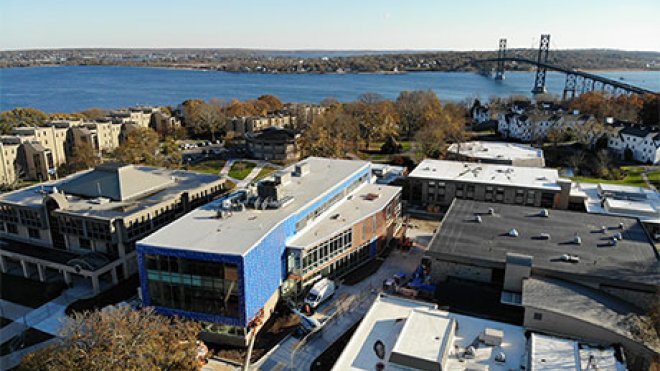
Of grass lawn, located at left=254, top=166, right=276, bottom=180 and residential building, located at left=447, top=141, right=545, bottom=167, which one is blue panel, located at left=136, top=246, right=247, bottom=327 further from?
residential building, located at left=447, top=141, right=545, bottom=167

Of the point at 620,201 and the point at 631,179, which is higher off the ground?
the point at 620,201

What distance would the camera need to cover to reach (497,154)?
51.0m

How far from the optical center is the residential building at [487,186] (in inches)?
1481

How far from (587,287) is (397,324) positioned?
10.1 metres

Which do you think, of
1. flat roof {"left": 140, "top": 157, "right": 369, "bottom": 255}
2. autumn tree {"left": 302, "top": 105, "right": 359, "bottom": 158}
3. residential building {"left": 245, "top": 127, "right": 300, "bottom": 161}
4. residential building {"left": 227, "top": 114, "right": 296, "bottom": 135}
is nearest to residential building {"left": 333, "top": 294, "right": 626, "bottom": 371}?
flat roof {"left": 140, "top": 157, "right": 369, "bottom": 255}

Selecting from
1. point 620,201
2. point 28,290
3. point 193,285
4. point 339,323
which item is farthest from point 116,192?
point 620,201

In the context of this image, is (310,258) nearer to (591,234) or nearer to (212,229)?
(212,229)

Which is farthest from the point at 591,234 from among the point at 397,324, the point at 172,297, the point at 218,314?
the point at 172,297

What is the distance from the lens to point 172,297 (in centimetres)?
2184

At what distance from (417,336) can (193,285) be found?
10.4 m

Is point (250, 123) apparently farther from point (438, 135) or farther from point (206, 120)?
point (438, 135)

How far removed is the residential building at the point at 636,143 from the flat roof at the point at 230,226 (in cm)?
4294

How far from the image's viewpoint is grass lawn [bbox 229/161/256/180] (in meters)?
51.7

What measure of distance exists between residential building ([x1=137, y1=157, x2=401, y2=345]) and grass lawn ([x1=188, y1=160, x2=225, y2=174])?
76.6 feet
